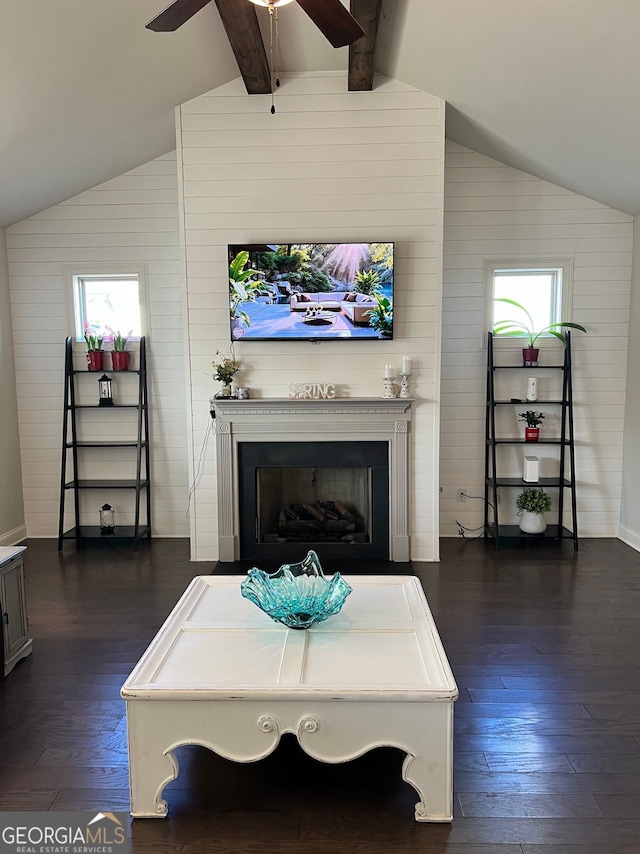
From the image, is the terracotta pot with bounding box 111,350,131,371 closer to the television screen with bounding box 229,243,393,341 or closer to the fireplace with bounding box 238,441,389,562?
the television screen with bounding box 229,243,393,341

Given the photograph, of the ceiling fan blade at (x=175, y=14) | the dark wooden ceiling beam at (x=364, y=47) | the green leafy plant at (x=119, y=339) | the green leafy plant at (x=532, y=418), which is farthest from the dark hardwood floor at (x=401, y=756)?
the dark wooden ceiling beam at (x=364, y=47)

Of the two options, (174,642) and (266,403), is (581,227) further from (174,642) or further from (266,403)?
(174,642)

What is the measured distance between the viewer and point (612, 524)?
5117 mm

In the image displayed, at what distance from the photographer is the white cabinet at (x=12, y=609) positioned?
2.86m

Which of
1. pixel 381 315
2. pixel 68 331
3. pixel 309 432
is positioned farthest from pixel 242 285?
pixel 68 331

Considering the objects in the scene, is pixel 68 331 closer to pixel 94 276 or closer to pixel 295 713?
pixel 94 276

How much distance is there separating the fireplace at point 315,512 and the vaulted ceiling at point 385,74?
2414 millimetres

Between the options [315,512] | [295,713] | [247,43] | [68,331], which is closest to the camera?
[295,713]

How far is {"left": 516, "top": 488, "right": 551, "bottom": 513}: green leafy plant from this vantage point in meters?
4.91

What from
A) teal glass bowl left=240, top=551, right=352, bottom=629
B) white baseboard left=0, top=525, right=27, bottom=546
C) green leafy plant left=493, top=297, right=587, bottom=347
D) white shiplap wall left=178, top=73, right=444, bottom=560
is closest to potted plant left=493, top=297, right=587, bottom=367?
green leafy plant left=493, top=297, right=587, bottom=347

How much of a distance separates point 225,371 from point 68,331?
1646 mm

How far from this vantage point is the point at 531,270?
16.4 ft

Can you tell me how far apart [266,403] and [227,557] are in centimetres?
121

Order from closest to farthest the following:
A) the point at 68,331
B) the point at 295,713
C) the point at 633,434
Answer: the point at 295,713 → the point at 633,434 → the point at 68,331
